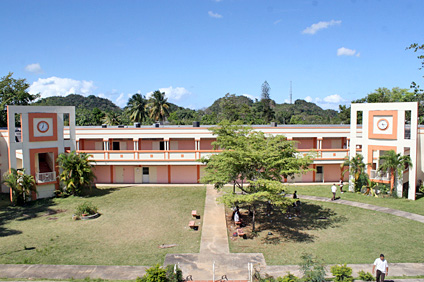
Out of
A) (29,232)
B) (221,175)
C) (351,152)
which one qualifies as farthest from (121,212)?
(351,152)

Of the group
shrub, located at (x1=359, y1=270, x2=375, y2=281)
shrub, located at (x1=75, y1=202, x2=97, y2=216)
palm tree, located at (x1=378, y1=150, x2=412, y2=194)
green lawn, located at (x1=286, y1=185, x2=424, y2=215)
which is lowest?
shrub, located at (x1=359, y1=270, x2=375, y2=281)

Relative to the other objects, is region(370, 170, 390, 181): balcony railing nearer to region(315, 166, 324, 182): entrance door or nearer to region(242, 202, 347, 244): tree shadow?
region(315, 166, 324, 182): entrance door

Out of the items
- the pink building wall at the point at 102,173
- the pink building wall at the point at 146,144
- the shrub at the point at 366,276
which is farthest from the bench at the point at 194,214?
the pink building wall at the point at 102,173

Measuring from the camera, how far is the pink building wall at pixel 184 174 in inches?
1243

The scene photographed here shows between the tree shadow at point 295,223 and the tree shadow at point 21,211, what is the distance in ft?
46.1

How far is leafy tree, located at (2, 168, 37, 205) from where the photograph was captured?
78.5 feet

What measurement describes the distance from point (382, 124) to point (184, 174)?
18082mm

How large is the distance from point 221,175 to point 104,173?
57.2 feet

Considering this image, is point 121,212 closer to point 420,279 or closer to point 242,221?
point 242,221

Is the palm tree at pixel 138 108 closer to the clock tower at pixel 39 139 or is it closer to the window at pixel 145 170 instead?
the window at pixel 145 170

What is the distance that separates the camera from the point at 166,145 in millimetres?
32281

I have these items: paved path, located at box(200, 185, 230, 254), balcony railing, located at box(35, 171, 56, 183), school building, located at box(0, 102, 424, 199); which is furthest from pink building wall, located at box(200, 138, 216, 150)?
balcony railing, located at box(35, 171, 56, 183)

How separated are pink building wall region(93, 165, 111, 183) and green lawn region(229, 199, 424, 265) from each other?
57.7 feet

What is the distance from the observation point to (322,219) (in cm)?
2041
